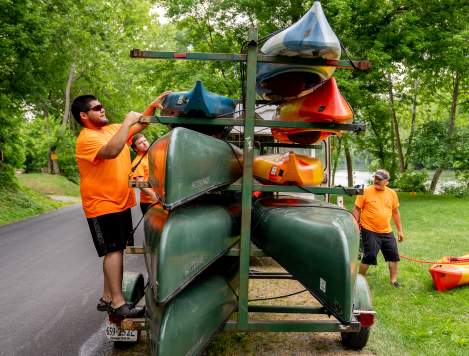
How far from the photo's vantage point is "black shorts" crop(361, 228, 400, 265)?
646cm

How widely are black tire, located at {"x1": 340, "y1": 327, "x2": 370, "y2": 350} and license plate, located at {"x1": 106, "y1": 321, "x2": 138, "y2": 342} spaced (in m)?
2.05

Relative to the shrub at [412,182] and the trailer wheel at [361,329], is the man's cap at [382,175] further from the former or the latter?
the shrub at [412,182]

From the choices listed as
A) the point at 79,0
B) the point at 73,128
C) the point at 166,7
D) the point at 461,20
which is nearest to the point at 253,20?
the point at 166,7

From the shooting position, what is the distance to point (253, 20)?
53.7 feet

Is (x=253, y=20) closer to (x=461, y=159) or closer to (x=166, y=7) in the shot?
(x=166, y=7)

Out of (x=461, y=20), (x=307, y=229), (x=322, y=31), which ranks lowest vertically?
(x=307, y=229)

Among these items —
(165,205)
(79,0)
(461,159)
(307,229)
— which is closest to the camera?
(165,205)

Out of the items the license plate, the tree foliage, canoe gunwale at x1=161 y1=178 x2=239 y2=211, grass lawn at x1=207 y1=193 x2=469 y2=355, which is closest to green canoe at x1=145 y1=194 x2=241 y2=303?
canoe gunwale at x1=161 y1=178 x2=239 y2=211

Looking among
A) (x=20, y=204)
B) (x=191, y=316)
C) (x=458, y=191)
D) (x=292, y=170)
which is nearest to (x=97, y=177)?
(x=191, y=316)

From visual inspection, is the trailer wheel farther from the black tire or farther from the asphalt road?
the asphalt road

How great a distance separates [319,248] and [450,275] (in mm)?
3866

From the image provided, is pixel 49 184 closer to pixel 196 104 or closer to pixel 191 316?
pixel 196 104

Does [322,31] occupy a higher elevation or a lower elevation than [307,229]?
higher

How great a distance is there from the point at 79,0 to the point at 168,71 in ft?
13.0
